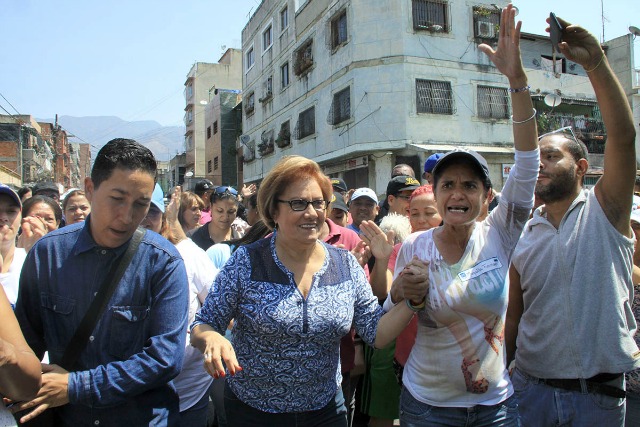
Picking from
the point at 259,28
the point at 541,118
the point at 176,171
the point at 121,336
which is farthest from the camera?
the point at 176,171

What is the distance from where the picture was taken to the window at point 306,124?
21.7m

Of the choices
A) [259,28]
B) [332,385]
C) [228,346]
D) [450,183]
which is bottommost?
[332,385]

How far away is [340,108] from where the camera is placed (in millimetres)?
19516

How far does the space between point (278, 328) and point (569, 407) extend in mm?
1504

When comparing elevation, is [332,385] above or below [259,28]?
below

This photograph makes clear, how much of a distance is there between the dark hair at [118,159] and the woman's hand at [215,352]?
0.80 meters

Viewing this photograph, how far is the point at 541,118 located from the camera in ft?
62.4

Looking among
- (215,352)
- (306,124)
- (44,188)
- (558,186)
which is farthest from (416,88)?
(215,352)

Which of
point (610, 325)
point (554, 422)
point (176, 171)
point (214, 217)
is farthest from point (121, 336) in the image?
point (176, 171)

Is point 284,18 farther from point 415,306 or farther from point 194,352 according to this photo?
point 415,306

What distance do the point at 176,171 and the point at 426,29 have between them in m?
39.3

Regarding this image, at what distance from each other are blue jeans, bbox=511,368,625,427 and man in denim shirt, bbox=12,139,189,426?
72.1 inches

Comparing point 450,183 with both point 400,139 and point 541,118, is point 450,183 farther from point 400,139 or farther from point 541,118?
point 541,118

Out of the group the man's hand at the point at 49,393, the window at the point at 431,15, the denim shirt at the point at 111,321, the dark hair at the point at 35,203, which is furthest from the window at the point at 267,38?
the man's hand at the point at 49,393
